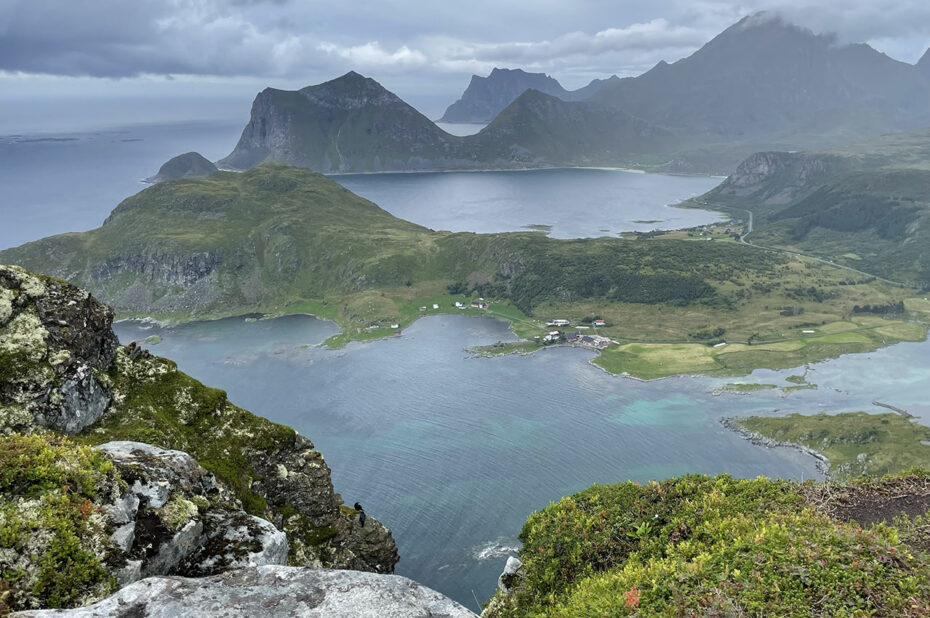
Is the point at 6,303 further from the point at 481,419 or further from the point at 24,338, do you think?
the point at 481,419

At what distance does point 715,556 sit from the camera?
20000 millimetres

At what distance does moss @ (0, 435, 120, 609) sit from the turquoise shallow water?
195 ft

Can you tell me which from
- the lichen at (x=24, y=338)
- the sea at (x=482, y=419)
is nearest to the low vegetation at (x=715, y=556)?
the lichen at (x=24, y=338)

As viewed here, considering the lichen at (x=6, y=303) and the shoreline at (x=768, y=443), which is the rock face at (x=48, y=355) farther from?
the shoreline at (x=768, y=443)

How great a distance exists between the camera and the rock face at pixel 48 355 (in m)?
26.5

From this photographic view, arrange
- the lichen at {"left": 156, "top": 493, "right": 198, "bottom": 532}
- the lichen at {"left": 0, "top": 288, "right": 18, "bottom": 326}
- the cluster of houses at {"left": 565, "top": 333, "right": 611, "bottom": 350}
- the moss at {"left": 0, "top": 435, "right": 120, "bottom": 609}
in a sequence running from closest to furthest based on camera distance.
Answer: the moss at {"left": 0, "top": 435, "right": 120, "bottom": 609}, the lichen at {"left": 156, "top": 493, "right": 198, "bottom": 532}, the lichen at {"left": 0, "top": 288, "right": 18, "bottom": 326}, the cluster of houses at {"left": 565, "top": 333, "right": 611, "bottom": 350}

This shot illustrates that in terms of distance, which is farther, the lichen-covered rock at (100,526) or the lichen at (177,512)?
the lichen at (177,512)

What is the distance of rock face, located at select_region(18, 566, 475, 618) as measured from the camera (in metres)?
14.1

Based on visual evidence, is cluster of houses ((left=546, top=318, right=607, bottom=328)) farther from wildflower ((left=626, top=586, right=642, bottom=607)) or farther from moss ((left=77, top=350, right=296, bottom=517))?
wildflower ((left=626, top=586, right=642, bottom=607))

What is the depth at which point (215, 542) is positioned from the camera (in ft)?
71.5

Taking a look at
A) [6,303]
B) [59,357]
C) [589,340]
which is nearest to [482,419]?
[589,340]

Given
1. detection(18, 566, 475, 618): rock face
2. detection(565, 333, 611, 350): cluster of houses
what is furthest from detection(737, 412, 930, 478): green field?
detection(18, 566, 475, 618): rock face

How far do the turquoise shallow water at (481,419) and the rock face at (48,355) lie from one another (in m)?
53.7

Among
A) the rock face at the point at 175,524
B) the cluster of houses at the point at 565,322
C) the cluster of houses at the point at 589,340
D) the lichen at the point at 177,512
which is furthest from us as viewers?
the cluster of houses at the point at 565,322
